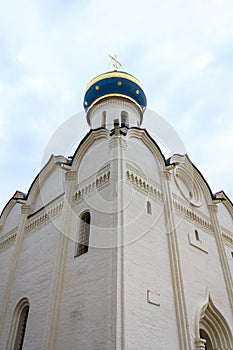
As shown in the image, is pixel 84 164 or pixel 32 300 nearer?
pixel 32 300

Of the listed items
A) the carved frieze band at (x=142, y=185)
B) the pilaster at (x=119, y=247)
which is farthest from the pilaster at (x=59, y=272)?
the carved frieze band at (x=142, y=185)

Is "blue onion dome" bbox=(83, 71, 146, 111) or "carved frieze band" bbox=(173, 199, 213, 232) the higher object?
"blue onion dome" bbox=(83, 71, 146, 111)

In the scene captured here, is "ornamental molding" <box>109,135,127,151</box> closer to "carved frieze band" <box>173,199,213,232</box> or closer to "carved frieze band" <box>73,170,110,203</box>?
"carved frieze band" <box>73,170,110,203</box>

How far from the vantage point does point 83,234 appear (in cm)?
813

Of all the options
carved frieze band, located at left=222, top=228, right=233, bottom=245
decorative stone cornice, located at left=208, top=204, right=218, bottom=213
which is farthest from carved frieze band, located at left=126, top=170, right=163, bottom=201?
carved frieze band, located at left=222, top=228, right=233, bottom=245

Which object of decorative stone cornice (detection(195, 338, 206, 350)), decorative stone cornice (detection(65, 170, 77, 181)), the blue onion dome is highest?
the blue onion dome

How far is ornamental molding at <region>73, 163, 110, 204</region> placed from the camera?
27.4ft

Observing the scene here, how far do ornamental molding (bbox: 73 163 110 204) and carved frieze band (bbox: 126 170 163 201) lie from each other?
2.00 feet

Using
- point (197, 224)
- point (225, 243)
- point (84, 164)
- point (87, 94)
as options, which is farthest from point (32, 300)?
point (87, 94)

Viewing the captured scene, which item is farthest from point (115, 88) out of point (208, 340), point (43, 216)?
point (208, 340)

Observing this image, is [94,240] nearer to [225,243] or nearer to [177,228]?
[177,228]

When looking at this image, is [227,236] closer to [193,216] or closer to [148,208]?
[193,216]

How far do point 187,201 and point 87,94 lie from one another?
6864mm

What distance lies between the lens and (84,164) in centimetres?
977
